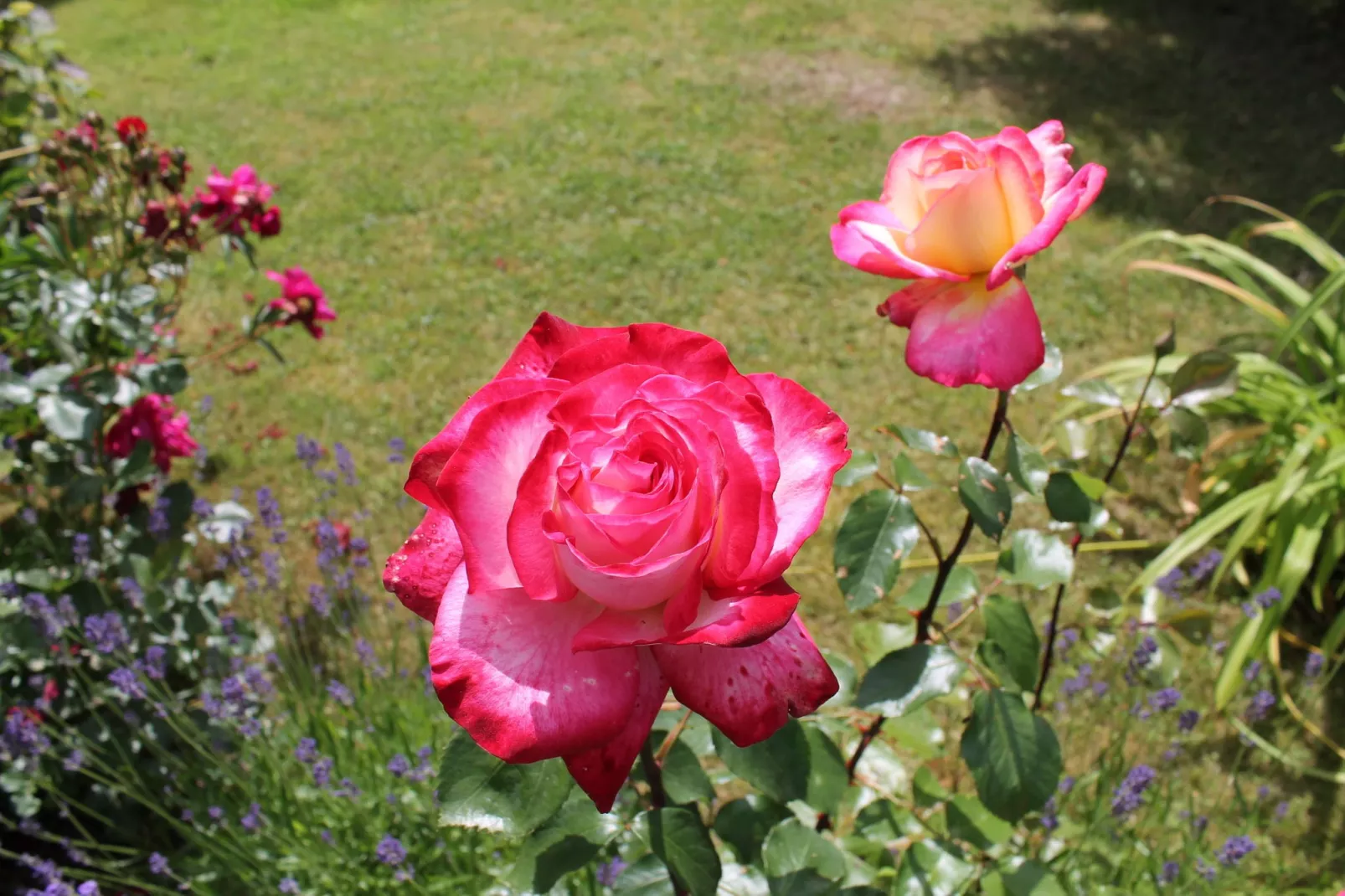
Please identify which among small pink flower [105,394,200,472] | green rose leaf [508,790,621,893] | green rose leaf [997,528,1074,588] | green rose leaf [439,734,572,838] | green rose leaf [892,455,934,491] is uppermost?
green rose leaf [892,455,934,491]

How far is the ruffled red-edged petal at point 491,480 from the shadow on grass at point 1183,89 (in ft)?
15.6

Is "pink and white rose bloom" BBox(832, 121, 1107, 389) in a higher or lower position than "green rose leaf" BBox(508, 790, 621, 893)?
higher

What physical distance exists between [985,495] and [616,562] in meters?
0.52

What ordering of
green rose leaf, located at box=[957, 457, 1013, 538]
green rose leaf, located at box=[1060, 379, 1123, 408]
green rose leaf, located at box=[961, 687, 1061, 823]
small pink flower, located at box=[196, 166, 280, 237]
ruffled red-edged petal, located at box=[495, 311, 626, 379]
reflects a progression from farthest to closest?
small pink flower, located at box=[196, 166, 280, 237], green rose leaf, located at box=[1060, 379, 1123, 408], green rose leaf, located at box=[961, 687, 1061, 823], green rose leaf, located at box=[957, 457, 1013, 538], ruffled red-edged petal, located at box=[495, 311, 626, 379]

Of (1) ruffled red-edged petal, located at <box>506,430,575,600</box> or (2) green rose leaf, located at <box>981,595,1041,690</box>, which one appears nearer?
(1) ruffled red-edged petal, located at <box>506,430,575,600</box>

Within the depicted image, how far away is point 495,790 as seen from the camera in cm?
82

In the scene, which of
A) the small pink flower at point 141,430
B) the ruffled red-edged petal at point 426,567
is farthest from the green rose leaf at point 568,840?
the small pink flower at point 141,430

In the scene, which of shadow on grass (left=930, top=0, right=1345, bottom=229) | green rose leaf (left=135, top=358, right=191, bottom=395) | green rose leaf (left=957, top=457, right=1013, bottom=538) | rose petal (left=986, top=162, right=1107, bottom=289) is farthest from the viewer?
shadow on grass (left=930, top=0, right=1345, bottom=229)

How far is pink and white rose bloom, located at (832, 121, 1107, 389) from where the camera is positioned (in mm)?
863

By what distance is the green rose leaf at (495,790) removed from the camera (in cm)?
80

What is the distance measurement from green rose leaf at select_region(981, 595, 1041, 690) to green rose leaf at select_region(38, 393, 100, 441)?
67.8 inches

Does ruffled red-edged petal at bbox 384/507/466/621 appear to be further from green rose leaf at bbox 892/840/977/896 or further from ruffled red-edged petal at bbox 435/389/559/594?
green rose leaf at bbox 892/840/977/896

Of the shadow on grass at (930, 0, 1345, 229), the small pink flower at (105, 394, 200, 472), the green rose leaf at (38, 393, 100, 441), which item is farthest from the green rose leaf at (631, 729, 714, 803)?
the shadow on grass at (930, 0, 1345, 229)

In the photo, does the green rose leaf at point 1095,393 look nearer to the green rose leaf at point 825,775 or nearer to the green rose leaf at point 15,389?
the green rose leaf at point 825,775
